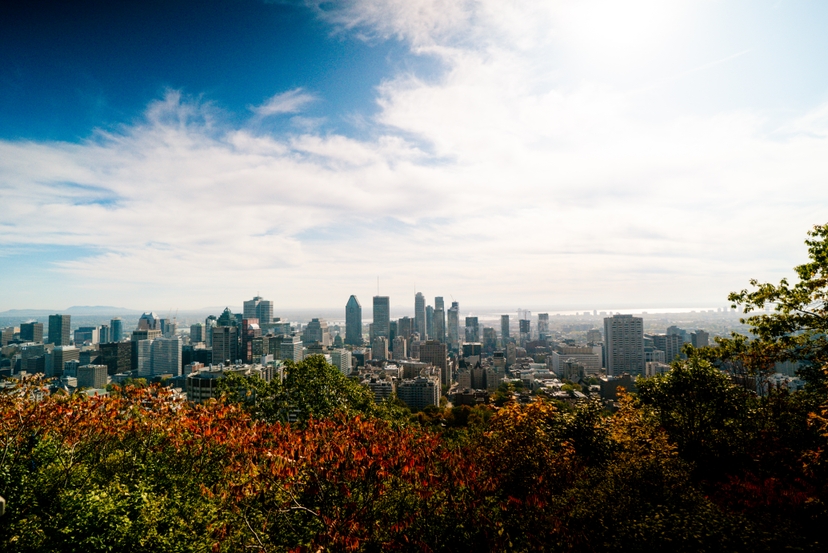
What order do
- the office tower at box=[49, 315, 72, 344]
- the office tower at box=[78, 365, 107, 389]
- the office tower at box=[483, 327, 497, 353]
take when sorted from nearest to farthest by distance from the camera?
the office tower at box=[78, 365, 107, 389] → the office tower at box=[49, 315, 72, 344] → the office tower at box=[483, 327, 497, 353]

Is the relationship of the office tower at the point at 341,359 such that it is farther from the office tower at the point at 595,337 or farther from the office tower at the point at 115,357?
the office tower at the point at 595,337

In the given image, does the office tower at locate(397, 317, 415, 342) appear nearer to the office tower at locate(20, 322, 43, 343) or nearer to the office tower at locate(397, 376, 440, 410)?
the office tower at locate(397, 376, 440, 410)

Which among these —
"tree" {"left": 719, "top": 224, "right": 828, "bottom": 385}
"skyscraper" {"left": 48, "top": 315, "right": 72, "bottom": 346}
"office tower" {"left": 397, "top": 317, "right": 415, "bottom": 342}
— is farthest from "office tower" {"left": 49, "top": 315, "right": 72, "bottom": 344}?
"tree" {"left": 719, "top": 224, "right": 828, "bottom": 385}

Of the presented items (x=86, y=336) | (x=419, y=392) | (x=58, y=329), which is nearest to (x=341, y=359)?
(x=419, y=392)

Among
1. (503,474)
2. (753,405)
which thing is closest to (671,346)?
(753,405)

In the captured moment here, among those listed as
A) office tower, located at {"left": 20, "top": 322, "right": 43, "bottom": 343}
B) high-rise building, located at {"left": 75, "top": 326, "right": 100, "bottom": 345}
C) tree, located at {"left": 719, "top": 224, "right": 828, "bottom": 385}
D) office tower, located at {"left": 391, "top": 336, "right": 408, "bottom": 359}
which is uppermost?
tree, located at {"left": 719, "top": 224, "right": 828, "bottom": 385}

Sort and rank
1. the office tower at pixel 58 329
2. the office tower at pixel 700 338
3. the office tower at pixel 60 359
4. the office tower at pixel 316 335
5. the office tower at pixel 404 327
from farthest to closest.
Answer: the office tower at pixel 316 335, the office tower at pixel 404 327, the office tower at pixel 58 329, the office tower at pixel 700 338, the office tower at pixel 60 359

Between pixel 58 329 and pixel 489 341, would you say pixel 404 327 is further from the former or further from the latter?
pixel 58 329

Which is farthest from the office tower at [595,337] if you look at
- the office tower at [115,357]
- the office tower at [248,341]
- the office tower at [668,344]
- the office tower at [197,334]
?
the office tower at [115,357]
